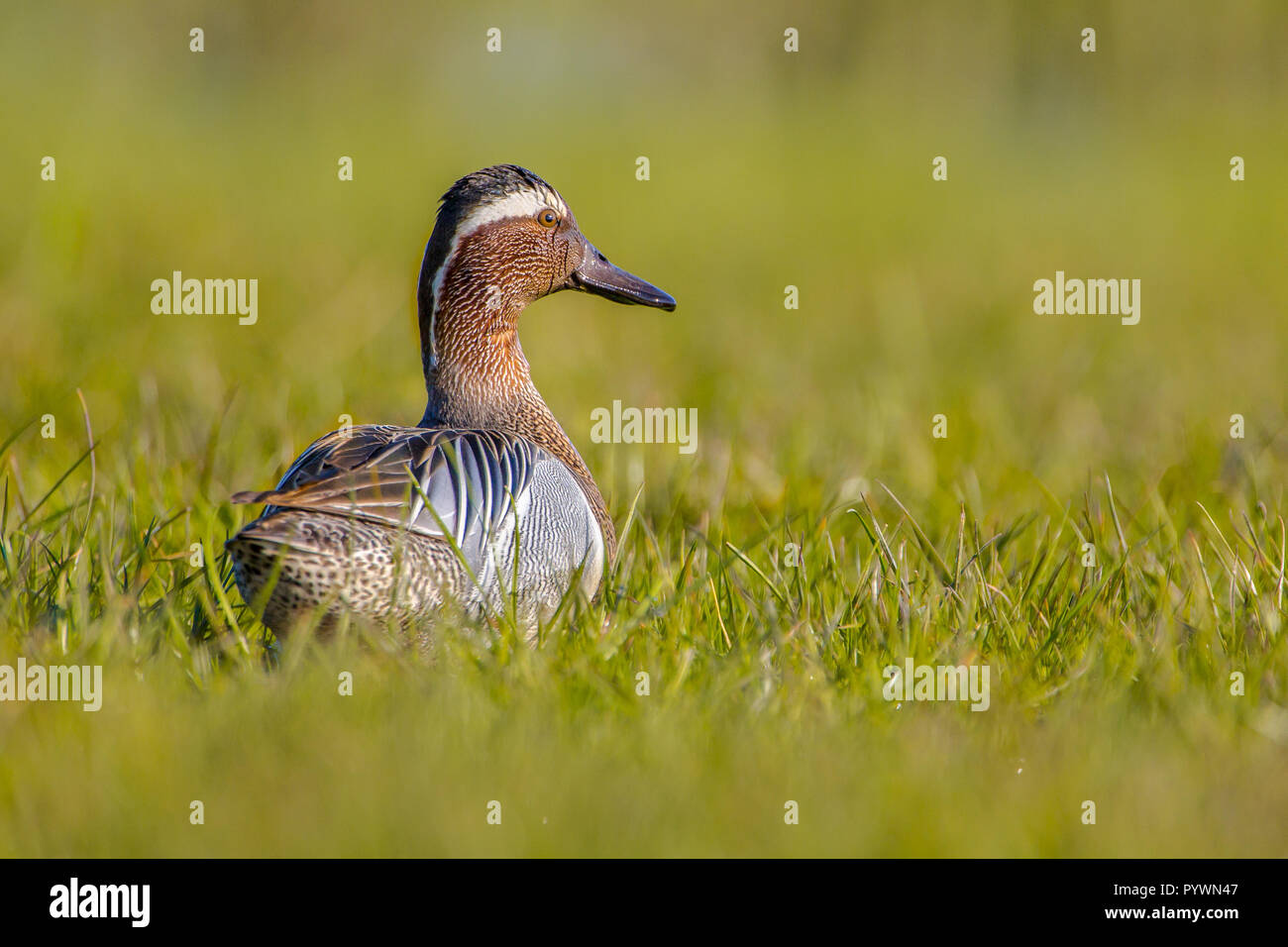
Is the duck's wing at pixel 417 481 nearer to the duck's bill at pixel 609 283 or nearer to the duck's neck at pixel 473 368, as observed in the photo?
the duck's neck at pixel 473 368

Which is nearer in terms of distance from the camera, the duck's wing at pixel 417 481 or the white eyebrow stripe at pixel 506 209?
the duck's wing at pixel 417 481

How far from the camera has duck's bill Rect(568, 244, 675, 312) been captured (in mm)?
4734

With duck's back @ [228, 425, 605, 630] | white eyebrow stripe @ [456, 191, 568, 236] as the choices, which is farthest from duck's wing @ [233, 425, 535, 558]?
white eyebrow stripe @ [456, 191, 568, 236]

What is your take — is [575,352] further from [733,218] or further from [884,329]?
[733,218]

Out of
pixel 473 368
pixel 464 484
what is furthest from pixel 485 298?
pixel 464 484

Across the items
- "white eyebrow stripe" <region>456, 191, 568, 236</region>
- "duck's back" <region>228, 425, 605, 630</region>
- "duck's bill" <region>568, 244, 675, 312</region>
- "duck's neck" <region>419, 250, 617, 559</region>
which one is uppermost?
"white eyebrow stripe" <region>456, 191, 568, 236</region>

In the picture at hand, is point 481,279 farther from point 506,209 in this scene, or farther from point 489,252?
point 506,209

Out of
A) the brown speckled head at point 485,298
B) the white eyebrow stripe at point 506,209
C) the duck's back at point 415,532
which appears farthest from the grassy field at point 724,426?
the white eyebrow stripe at point 506,209

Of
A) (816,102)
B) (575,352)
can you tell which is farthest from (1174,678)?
(816,102)

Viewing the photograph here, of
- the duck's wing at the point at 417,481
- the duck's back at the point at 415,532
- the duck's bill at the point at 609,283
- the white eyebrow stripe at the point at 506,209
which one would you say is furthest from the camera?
the duck's bill at the point at 609,283

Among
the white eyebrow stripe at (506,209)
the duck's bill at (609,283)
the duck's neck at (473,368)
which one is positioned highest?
the white eyebrow stripe at (506,209)

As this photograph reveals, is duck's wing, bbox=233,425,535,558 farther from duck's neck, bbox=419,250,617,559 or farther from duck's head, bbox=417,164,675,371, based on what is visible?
duck's head, bbox=417,164,675,371

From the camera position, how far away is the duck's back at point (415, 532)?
11.4ft

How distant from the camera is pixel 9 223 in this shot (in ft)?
24.7
